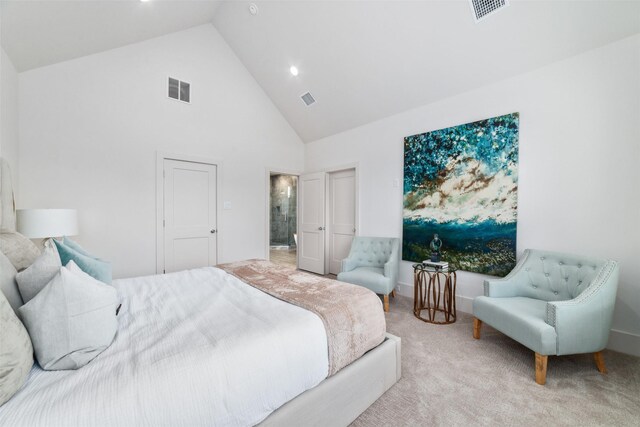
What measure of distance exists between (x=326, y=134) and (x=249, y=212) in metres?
2.03

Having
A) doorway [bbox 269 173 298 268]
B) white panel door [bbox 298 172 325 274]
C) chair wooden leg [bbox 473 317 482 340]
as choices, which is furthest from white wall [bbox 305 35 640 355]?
doorway [bbox 269 173 298 268]

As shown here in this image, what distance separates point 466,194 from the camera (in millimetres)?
3113

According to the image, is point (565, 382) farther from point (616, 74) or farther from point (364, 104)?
point (364, 104)

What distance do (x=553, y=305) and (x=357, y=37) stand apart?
10.9ft

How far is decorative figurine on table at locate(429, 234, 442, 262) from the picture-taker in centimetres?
305

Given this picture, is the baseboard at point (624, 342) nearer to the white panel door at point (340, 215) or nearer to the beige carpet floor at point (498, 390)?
the beige carpet floor at point (498, 390)

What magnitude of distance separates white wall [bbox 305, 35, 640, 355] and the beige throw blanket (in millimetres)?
2027

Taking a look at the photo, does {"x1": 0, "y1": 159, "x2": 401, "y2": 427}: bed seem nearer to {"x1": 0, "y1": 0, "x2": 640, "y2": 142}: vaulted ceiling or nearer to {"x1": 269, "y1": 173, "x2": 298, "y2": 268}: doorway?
{"x1": 0, "y1": 0, "x2": 640, "y2": 142}: vaulted ceiling

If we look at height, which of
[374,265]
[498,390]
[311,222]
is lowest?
[498,390]

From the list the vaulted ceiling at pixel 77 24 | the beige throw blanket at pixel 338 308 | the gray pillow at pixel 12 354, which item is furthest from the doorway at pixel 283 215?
the gray pillow at pixel 12 354

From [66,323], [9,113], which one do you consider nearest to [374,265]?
[66,323]

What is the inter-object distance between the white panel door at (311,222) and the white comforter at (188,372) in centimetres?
333

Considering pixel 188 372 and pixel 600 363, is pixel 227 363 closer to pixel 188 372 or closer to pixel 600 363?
pixel 188 372

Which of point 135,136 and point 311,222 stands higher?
point 135,136
